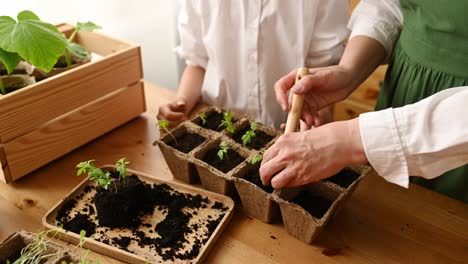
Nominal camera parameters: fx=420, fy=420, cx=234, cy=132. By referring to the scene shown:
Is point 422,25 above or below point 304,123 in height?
above

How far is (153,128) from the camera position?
1142mm

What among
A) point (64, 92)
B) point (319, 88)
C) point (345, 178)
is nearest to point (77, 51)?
point (64, 92)

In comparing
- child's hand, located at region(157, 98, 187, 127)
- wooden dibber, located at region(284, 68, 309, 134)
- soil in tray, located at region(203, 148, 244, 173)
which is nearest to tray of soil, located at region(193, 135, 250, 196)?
soil in tray, located at region(203, 148, 244, 173)

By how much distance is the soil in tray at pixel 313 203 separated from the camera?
0.78 m

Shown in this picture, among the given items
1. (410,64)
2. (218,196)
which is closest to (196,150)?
(218,196)

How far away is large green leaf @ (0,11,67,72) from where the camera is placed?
864 millimetres

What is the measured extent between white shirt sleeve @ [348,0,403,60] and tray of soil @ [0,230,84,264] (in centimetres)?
83

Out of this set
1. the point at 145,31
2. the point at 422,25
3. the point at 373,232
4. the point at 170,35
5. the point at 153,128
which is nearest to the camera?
the point at 373,232

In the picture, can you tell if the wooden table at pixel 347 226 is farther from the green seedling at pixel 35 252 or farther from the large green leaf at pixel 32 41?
the large green leaf at pixel 32 41

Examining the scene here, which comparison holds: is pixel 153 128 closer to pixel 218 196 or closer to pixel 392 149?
pixel 218 196

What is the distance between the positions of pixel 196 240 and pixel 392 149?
38 cm

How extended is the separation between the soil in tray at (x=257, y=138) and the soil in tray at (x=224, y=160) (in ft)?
0.14

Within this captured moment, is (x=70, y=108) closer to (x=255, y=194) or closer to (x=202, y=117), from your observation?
(x=202, y=117)

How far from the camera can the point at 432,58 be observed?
3.07 feet
